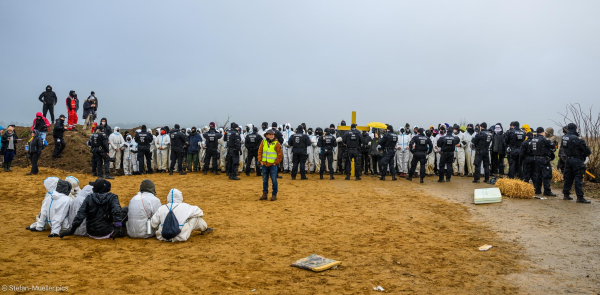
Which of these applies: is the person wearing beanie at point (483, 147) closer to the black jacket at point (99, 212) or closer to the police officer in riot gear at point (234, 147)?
the police officer in riot gear at point (234, 147)

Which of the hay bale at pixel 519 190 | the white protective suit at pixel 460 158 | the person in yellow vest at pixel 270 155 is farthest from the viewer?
the white protective suit at pixel 460 158

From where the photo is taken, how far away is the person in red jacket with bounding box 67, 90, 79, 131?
65.7 ft

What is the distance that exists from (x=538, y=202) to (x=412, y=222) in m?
4.58

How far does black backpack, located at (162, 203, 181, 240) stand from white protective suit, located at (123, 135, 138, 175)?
35.9 feet

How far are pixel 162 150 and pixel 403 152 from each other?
10704 millimetres

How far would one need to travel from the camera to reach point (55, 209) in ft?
23.8

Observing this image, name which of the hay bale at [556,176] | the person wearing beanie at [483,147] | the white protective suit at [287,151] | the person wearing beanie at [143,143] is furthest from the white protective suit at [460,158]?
the person wearing beanie at [143,143]

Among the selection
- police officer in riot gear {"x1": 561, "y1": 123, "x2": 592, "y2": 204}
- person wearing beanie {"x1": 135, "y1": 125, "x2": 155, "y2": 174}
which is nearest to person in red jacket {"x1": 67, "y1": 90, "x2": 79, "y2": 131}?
person wearing beanie {"x1": 135, "y1": 125, "x2": 155, "y2": 174}

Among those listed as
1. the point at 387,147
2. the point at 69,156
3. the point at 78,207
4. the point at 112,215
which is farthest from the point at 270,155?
the point at 69,156

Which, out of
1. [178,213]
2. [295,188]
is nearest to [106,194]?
[178,213]

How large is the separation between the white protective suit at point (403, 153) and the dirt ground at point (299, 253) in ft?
20.5

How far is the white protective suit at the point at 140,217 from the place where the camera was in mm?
7133

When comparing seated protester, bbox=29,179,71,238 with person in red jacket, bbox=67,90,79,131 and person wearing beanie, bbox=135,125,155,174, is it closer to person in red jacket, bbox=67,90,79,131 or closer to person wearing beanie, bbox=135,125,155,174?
person wearing beanie, bbox=135,125,155,174

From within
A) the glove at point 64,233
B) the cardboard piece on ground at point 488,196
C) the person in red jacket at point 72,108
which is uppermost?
the person in red jacket at point 72,108
